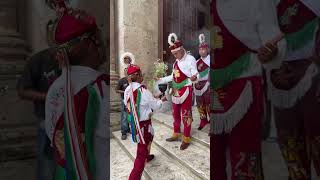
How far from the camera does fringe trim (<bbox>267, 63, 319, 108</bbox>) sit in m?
2.18

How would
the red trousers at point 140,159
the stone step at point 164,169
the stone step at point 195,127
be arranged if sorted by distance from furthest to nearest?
the stone step at point 195,127, the stone step at point 164,169, the red trousers at point 140,159

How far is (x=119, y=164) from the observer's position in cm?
508

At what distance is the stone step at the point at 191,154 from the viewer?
13.6 ft

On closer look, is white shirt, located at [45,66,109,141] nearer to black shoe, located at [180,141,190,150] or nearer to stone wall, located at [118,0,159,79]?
black shoe, located at [180,141,190,150]

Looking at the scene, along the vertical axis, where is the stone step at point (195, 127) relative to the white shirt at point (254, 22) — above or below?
below

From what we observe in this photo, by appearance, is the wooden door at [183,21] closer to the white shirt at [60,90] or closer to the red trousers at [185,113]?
the red trousers at [185,113]

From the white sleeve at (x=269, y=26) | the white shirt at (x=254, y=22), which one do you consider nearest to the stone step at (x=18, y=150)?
the white shirt at (x=254, y=22)

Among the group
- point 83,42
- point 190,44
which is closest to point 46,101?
point 83,42

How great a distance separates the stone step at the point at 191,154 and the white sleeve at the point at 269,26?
2.11 metres

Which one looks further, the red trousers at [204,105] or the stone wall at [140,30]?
the stone wall at [140,30]

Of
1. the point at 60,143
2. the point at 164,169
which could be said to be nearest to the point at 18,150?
the point at 60,143

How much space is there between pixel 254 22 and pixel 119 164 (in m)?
3.53

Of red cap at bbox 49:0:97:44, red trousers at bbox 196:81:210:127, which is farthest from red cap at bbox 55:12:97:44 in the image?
red trousers at bbox 196:81:210:127

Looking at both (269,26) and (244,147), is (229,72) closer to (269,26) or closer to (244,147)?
(269,26)
